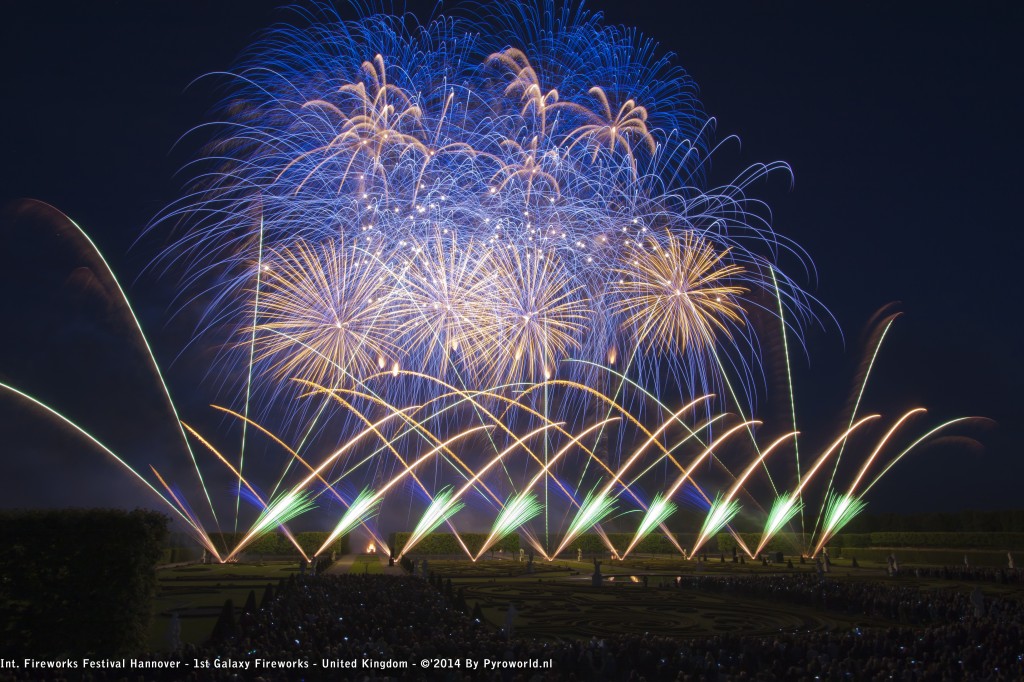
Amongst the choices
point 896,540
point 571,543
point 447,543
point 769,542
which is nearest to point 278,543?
point 447,543

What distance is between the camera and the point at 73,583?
14.4m

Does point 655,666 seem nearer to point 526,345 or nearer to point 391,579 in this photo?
point 391,579

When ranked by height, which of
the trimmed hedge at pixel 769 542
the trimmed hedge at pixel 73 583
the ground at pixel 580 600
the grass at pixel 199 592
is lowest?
the trimmed hedge at pixel 769 542

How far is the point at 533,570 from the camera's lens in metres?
34.5

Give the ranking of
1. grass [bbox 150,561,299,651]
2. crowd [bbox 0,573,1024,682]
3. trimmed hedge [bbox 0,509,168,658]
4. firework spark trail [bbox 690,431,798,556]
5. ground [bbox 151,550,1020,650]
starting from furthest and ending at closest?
firework spark trail [bbox 690,431,798,556] → ground [bbox 151,550,1020,650] → grass [bbox 150,561,299,651] → trimmed hedge [bbox 0,509,168,658] → crowd [bbox 0,573,1024,682]

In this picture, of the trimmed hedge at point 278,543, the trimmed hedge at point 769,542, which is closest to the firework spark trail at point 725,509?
the trimmed hedge at point 769,542

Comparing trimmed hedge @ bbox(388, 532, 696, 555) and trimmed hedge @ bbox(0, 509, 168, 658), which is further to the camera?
trimmed hedge @ bbox(388, 532, 696, 555)

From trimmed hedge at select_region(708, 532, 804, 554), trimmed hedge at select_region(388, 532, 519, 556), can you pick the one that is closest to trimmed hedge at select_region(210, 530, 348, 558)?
trimmed hedge at select_region(388, 532, 519, 556)

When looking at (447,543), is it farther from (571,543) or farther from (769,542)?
(769,542)

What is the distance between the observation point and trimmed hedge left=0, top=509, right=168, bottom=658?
45.8ft

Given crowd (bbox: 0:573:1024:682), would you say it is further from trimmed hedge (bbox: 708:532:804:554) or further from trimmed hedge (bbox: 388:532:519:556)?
trimmed hedge (bbox: 708:532:804:554)

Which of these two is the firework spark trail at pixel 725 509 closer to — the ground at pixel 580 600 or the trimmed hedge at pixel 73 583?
the ground at pixel 580 600

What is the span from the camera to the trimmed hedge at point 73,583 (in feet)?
45.8

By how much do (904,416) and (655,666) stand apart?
31112mm
